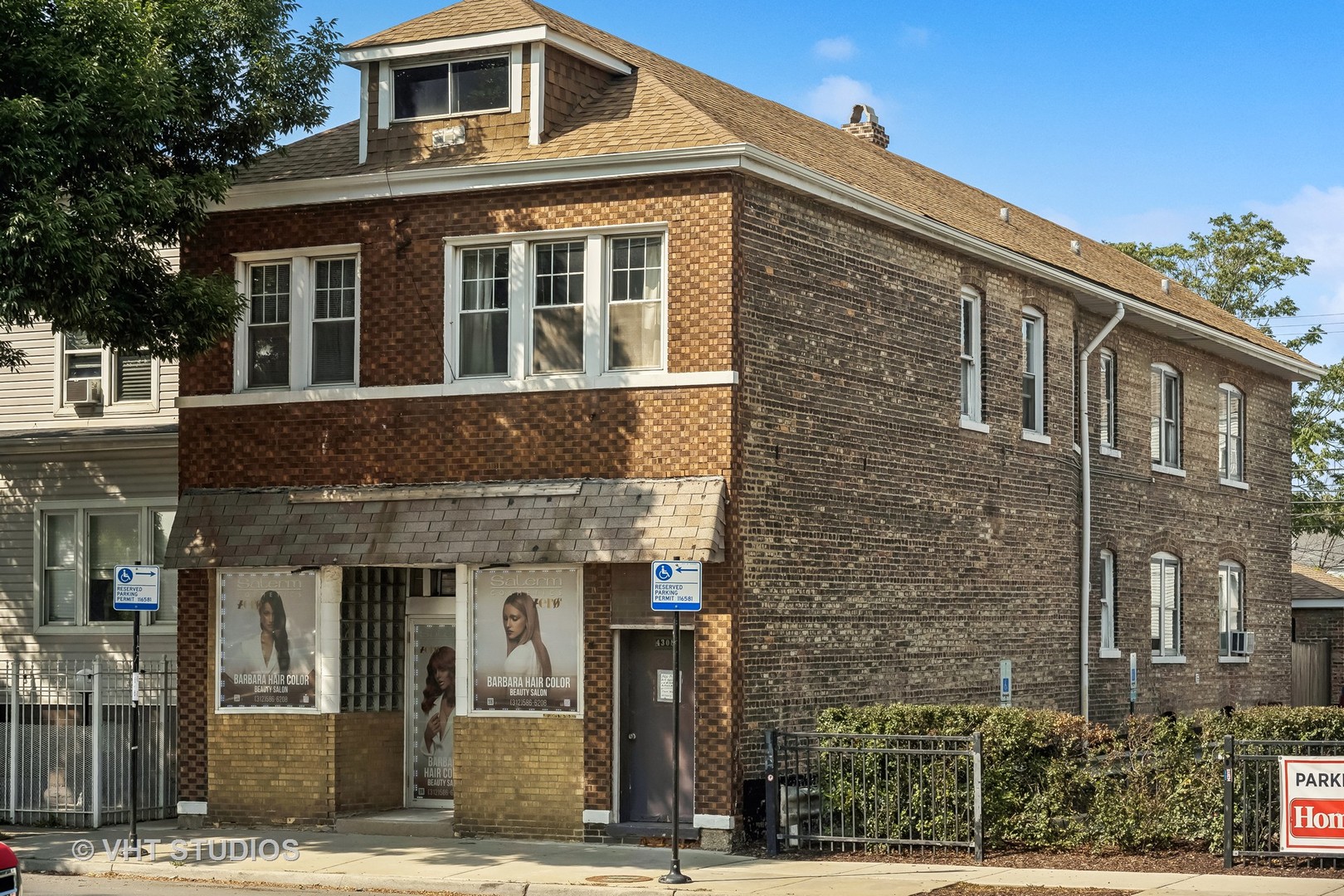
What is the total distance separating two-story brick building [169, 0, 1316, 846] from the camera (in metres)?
18.6

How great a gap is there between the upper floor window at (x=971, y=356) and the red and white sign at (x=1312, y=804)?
8.31 m

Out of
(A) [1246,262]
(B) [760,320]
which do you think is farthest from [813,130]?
(A) [1246,262]

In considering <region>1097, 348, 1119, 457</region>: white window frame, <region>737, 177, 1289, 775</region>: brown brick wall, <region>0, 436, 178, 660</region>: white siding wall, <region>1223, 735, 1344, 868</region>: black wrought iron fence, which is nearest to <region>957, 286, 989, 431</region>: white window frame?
<region>737, 177, 1289, 775</region>: brown brick wall

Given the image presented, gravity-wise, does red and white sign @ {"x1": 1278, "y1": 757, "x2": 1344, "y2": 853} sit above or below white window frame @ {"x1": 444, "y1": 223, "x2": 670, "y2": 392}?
below

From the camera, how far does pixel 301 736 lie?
2006 cm

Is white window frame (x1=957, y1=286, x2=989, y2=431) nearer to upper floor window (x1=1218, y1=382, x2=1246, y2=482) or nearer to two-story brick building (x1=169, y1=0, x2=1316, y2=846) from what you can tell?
two-story brick building (x1=169, y1=0, x2=1316, y2=846)

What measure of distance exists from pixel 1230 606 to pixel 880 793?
16.3 m

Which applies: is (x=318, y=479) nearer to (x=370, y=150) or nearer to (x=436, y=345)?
(x=436, y=345)

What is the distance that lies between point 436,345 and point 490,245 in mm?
1282

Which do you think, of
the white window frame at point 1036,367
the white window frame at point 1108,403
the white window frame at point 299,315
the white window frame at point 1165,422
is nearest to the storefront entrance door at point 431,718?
the white window frame at point 299,315

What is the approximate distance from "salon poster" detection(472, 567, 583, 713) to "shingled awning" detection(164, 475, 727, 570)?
551 millimetres

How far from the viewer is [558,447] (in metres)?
19.2

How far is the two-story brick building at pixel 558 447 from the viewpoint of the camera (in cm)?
1864

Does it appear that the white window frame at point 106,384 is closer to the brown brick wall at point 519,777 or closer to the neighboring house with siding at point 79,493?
the neighboring house with siding at point 79,493
